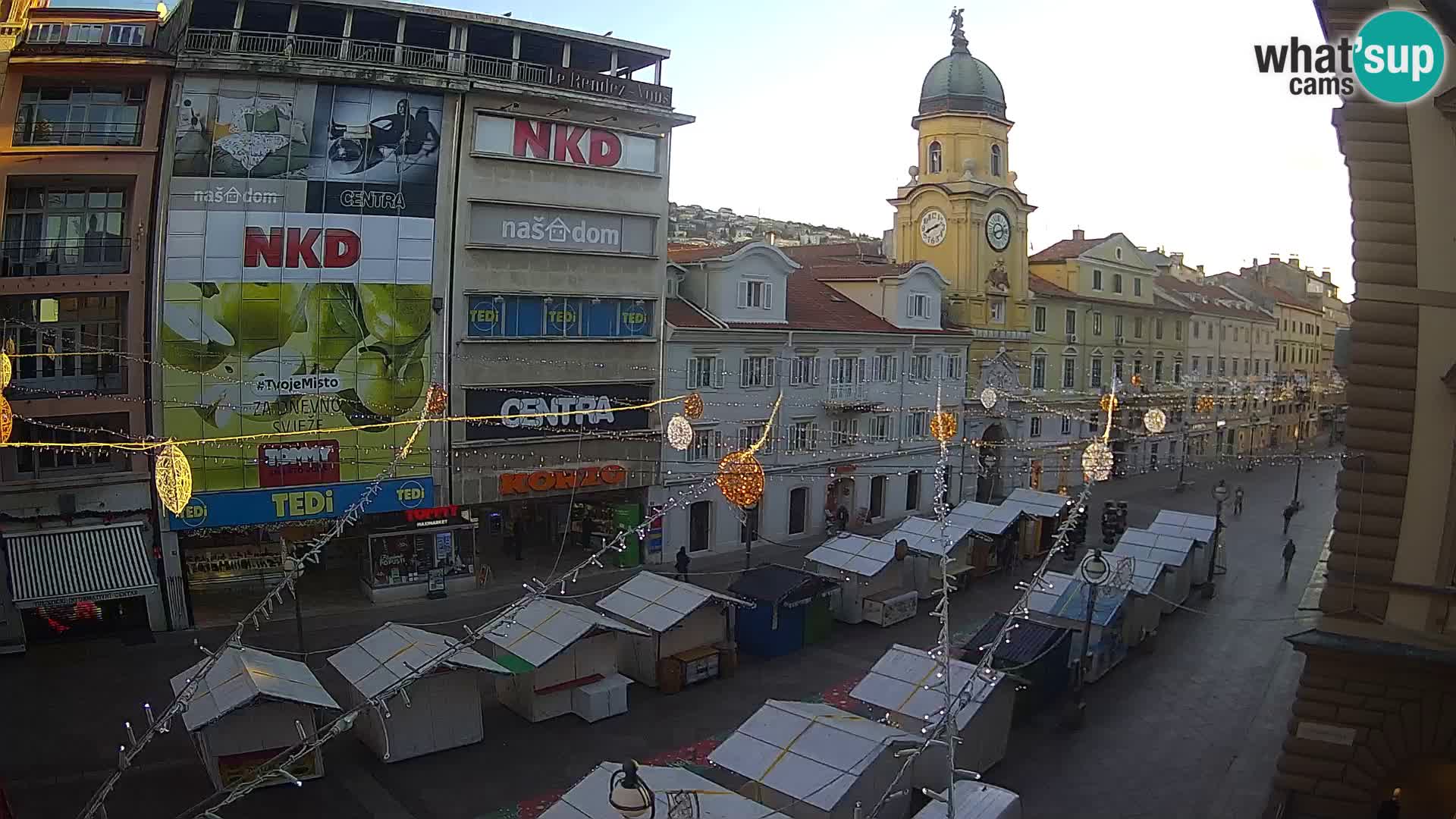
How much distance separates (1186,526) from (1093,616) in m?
9.09

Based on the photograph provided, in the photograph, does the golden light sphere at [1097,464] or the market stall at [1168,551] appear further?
the market stall at [1168,551]

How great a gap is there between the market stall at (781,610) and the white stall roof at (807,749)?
24.3 feet

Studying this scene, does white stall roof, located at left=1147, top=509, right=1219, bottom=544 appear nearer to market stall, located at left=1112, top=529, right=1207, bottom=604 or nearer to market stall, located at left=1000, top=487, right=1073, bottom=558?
market stall, located at left=1112, top=529, right=1207, bottom=604

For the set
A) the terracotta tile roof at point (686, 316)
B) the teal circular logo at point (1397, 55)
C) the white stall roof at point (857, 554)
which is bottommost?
the white stall roof at point (857, 554)

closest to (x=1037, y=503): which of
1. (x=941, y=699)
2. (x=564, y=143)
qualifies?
(x=941, y=699)

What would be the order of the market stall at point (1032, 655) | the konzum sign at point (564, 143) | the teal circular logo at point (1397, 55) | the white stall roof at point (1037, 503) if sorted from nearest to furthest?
the teal circular logo at point (1397, 55) → the market stall at point (1032, 655) → the konzum sign at point (564, 143) → the white stall roof at point (1037, 503)

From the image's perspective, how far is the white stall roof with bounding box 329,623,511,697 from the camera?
1780cm

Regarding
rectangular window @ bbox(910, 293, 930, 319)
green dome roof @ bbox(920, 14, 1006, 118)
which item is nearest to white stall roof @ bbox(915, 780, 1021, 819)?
rectangular window @ bbox(910, 293, 930, 319)

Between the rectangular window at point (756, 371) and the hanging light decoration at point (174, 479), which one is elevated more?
the rectangular window at point (756, 371)

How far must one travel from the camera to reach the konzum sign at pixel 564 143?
29297mm

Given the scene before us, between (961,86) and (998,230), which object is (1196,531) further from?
(961,86)

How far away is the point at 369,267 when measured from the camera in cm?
2775

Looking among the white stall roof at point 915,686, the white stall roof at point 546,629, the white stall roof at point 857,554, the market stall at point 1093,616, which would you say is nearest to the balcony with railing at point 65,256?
the white stall roof at point 546,629

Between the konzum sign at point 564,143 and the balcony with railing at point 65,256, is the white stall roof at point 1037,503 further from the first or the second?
the balcony with railing at point 65,256
